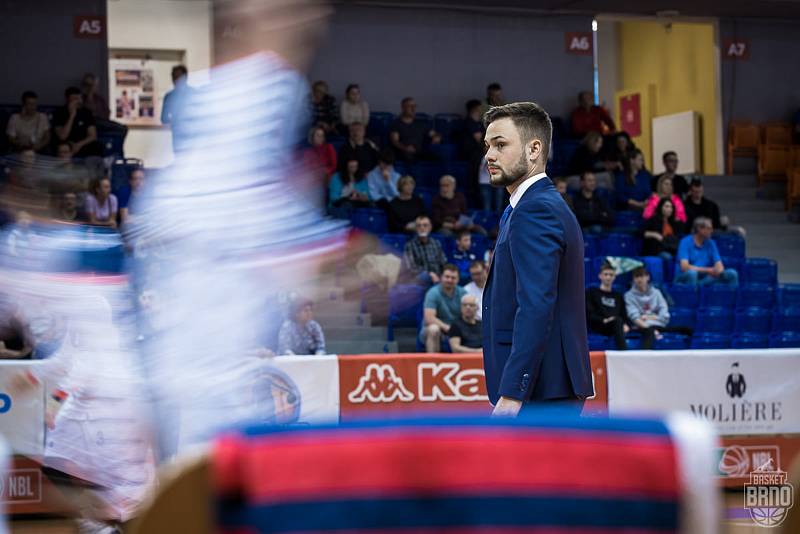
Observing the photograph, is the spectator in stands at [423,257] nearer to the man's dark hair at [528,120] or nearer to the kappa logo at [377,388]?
the kappa logo at [377,388]

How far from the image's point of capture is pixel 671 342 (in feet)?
39.2

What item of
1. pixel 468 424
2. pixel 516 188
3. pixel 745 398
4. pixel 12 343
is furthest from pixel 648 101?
pixel 468 424

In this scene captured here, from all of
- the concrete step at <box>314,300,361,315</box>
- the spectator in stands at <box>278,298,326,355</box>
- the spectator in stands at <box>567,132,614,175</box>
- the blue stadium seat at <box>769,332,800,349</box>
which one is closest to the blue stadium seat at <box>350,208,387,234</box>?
the concrete step at <box>314,300,361,315</box>

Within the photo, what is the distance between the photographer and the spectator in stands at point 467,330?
405 inches

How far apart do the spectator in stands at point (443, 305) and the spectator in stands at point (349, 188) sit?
3148 mm

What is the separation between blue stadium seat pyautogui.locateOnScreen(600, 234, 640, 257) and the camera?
14.3m

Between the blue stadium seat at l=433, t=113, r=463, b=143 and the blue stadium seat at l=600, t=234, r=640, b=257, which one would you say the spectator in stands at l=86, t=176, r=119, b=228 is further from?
the blue stadium seat at l=433, t=113, r=463, b=143

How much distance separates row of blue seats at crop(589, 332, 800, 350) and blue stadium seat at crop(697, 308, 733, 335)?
1.04ft

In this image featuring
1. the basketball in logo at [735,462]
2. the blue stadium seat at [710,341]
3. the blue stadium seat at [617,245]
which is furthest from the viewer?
the blue stadium seat at [617,245]

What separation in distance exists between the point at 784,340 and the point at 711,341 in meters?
1.05

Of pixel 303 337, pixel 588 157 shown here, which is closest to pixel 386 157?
pixel 588 157

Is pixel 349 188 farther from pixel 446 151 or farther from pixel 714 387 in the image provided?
pixel 714 387

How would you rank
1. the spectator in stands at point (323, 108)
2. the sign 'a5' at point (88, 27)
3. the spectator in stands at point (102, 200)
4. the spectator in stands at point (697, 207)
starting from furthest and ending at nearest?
the sign 'a5' at point (88, 27), the spectator in stands at point (323, 108), the spectator in stands at point (697, 207), the spectator in stands at point (102, 200)

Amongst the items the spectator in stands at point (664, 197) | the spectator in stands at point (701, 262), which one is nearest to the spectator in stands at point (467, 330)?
the spectator in stands at point (701, 262)
